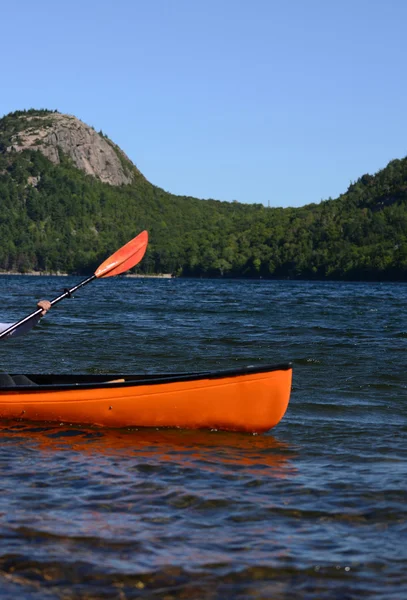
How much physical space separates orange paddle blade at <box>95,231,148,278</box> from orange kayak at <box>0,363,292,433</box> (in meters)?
2.36

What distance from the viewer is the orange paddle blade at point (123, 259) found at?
1115cm

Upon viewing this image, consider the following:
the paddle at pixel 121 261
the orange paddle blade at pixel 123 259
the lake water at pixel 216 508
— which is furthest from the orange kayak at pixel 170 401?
the orange paddle blade at pixel 123 259

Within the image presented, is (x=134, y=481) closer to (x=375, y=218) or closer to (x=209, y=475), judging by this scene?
(x=209, y=475)

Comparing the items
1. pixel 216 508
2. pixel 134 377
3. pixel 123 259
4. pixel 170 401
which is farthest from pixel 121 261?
pixel 216 508

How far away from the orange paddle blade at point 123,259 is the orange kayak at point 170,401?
2.36m

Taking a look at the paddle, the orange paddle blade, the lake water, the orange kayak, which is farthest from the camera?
the orange paddle blade

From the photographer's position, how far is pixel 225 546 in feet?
17.6

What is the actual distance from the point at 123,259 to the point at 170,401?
3.27m

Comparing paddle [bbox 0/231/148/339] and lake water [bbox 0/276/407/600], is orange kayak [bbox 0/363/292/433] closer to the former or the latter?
lake water [bbox 0/276/407/600]

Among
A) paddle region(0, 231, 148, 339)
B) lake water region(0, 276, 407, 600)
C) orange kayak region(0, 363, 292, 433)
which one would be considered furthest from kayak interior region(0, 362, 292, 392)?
paddle region(0, 231, 148, 339)

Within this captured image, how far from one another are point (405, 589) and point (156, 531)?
5.70ft

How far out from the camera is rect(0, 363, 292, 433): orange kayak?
8500 millimetres

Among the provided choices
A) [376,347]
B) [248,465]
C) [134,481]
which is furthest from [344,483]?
[376,347]

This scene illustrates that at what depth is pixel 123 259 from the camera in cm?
1149
